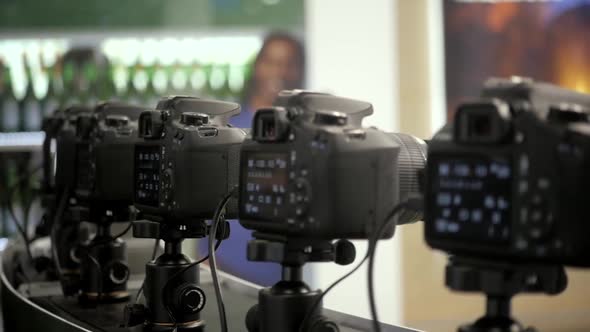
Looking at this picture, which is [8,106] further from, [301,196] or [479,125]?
[479,125]

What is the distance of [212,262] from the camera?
1.61 m

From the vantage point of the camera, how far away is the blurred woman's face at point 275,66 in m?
5.01

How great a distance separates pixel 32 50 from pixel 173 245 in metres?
3.19

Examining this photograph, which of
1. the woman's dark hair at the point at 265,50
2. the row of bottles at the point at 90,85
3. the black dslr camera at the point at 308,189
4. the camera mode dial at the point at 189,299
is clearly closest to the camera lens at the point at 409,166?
the black dslr camera at the point at 308,189

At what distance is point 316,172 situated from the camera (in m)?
1.39

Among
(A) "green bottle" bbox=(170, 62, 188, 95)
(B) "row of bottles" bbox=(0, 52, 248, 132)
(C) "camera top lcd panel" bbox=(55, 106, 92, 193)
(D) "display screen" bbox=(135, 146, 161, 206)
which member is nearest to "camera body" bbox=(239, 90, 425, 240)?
(D) "display screen" bbox=(135, 146, 161, 206)

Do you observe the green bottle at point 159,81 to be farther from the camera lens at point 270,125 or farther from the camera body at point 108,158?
the camera lens at point 270,125

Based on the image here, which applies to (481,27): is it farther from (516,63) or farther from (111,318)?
(111,318)

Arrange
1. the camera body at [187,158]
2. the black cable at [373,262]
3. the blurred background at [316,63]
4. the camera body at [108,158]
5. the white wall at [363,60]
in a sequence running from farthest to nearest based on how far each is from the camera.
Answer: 1. the white wall at [363,60]
2. the blurred background at [316,63]
3. the camera body at [108,158]
4. the camera body at [187,158]
5. the black cable at [373,262]

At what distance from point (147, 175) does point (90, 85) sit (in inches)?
119

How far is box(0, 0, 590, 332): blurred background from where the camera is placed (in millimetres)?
4734

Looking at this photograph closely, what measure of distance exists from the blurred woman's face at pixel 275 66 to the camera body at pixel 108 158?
2657 mm

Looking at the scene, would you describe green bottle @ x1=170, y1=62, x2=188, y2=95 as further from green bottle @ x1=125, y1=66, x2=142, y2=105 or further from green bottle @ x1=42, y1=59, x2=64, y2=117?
green bottle @ x1=42, y1=59, x2=64, y2=117

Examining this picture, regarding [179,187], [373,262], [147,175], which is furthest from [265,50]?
[373,262]
